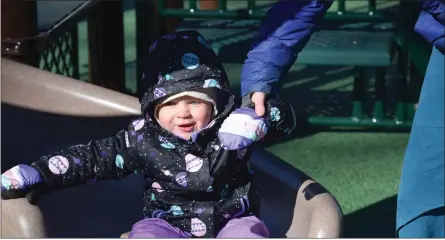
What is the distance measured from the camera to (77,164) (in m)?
2.56

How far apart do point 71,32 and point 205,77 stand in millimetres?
2308

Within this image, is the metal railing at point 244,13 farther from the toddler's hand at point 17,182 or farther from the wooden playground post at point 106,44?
the toddler's hand at point 17,182

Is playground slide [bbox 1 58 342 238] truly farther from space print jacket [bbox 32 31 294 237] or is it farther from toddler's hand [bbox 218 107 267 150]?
toddler's hand [bbox 218 107 267 150]

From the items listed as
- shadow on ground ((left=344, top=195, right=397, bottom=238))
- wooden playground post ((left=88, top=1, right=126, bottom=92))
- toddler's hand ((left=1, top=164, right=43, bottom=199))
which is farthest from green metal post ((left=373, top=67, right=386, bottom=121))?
toddler's hand ((left=1, top=164, right=43, bottom=199))

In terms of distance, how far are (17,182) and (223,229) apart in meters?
0.56

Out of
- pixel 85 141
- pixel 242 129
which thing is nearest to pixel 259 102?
pixel 242 129

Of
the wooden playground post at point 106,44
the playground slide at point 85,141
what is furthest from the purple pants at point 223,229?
the wooden playground post at point 106,44

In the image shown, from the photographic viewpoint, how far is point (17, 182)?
7.91 feet

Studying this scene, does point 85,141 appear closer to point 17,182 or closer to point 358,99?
point 17,182

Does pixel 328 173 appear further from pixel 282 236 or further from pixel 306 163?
pixel 282 236

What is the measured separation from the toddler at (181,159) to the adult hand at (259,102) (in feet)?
0.53

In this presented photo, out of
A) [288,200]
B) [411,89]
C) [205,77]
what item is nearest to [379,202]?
[411,89]

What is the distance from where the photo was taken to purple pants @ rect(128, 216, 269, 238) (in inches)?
97.2

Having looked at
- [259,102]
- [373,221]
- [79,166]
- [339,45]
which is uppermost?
[259,102]
